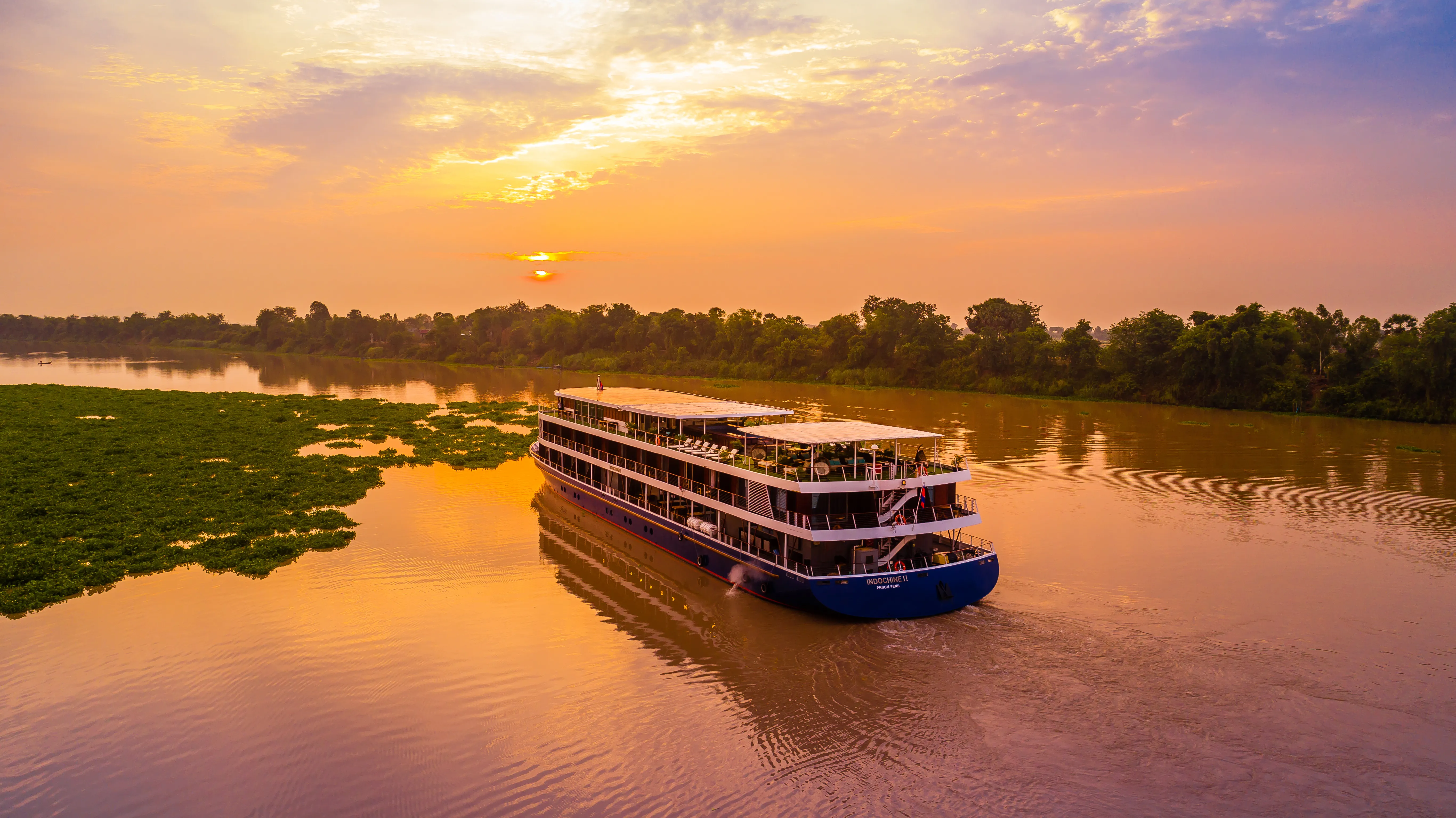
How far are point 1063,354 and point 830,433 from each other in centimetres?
8488

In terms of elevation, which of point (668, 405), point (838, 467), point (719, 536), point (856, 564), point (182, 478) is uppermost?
point (668, 405)

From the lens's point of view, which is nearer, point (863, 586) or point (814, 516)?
point (863, 586)

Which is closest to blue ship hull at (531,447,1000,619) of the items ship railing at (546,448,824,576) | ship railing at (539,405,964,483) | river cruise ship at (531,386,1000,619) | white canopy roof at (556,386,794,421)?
river cruise ship at (531,386,1000,619)

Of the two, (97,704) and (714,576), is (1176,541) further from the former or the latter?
(97,704)

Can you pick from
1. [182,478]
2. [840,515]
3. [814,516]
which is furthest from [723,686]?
[182,478]

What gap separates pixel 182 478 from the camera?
1555 inches

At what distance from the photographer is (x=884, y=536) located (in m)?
22.1

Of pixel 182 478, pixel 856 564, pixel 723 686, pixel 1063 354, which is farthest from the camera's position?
pixel 1063 354

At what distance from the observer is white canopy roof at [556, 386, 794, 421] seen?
3048cm

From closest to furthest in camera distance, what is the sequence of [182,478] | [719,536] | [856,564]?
[856,564] < [719,536] < [182,478]

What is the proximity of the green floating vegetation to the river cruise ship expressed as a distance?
13770mm

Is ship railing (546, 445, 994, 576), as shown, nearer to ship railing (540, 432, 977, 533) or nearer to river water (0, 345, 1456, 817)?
ship railing (540, 432, 977, 533)

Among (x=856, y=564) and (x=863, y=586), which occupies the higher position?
(x=856, y=564)

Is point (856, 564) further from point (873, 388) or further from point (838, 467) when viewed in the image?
point (873, 388)
